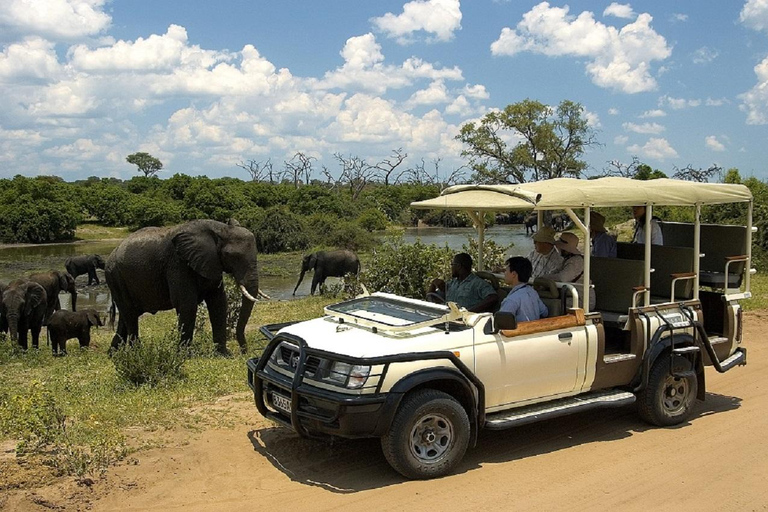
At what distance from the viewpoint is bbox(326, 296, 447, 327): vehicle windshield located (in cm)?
666

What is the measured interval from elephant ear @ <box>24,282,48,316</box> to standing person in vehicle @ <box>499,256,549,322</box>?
37.3ft

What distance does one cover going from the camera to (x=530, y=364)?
6.81m

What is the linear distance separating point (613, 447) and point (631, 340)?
1026 mm

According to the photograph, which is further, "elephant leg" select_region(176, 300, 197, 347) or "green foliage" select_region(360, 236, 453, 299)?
"green foliage" select_region(360, 236, 453, 299)

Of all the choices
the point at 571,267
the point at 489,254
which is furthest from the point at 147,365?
the point at 489,254

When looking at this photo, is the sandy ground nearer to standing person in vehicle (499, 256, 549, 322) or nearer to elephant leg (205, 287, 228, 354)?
standing person in vehicle (499, 256, 549, 322)

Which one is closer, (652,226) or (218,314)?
(652,226)

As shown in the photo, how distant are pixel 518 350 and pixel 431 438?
108 centimetres

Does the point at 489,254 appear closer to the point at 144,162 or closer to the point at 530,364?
the point at 530,364

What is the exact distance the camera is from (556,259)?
26.3 feet

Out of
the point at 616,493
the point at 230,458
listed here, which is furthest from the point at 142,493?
the point at 616,493

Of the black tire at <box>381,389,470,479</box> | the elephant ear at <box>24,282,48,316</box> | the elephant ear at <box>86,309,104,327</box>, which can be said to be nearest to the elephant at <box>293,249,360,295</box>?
the elephant ear at <box>86,309,104,327</box>

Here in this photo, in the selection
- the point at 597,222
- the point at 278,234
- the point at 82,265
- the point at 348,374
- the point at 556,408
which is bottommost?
the point at 82,265

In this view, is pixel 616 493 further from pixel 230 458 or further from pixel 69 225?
pixel 69 225
